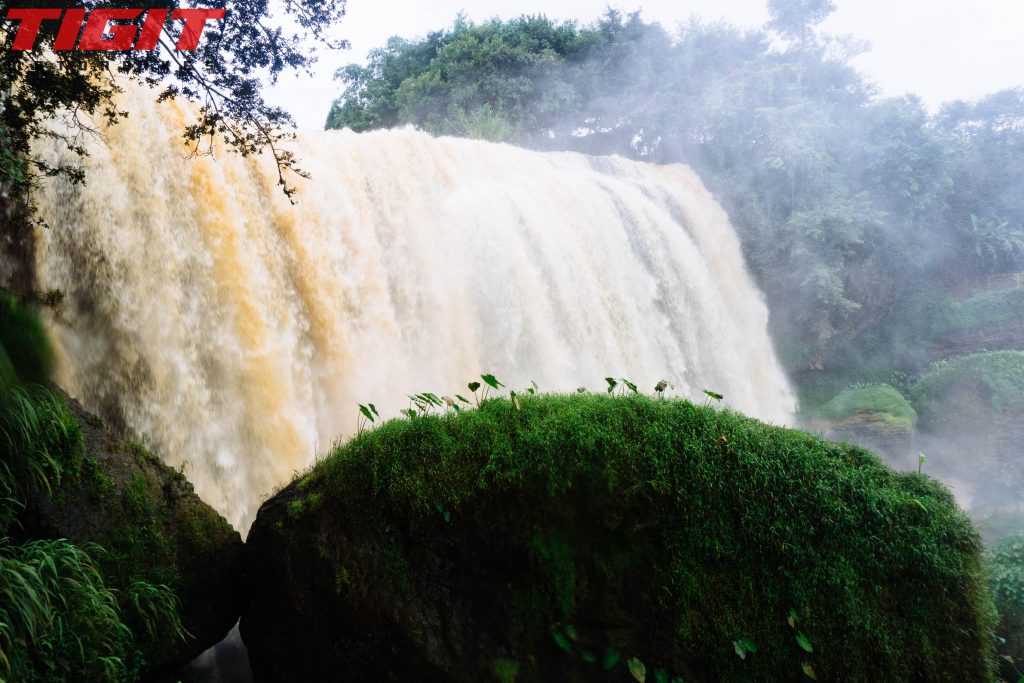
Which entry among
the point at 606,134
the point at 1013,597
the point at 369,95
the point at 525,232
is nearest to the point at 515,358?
the point at 525,232

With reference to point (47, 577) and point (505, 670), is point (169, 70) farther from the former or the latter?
point (505, 670)

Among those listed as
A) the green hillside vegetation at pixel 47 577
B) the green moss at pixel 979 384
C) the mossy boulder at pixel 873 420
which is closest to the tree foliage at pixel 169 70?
the green hillside vegetation at pixel 47 577

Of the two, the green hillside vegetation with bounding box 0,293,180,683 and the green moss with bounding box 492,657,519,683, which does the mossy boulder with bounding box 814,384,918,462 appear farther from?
the green hillside vegetation with bounding box 0,293,180,683

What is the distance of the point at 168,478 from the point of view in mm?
4102

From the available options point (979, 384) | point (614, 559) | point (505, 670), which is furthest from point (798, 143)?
point (505, 670)

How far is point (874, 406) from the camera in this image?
47.8 ft

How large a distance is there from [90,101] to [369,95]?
21573 millimetres

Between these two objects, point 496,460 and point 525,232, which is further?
point 525,232

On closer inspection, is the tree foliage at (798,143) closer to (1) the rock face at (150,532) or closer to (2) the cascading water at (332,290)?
(2) the cascading water at (332,290)

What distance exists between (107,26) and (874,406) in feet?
52.3

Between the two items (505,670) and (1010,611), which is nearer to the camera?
(505,670)

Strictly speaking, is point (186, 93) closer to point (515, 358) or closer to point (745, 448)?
point (745, 448)

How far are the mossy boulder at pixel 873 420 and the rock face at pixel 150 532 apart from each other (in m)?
13.6

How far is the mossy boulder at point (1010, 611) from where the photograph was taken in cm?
447
